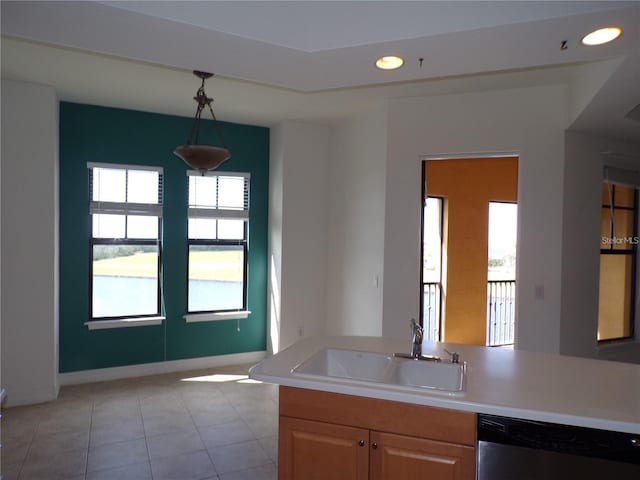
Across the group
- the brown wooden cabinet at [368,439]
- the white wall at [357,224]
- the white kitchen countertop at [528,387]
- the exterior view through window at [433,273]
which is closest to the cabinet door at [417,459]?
the brown wooden cabinet at [368,439]

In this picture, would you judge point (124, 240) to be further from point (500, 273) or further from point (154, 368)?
point (500, 273)

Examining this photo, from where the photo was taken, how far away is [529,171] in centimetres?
364

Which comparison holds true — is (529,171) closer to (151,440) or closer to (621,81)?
(621,81)

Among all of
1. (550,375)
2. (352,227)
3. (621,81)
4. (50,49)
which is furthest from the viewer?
(352,227)

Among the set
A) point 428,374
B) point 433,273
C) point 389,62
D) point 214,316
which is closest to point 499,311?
point 433,273

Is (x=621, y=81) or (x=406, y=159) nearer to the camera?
(x=621, y=81)

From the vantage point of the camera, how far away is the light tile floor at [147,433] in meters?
2.92

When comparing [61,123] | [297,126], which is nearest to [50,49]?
[61,123]

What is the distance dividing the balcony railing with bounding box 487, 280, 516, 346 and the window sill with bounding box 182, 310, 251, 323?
3.55 meters

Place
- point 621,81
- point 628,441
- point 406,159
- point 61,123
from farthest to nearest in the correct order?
point 61,123 → point 406,159 → point 621,81 → point 628,441

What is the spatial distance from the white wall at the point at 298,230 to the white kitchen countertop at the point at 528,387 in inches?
109

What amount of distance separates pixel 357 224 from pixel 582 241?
2108 millimetres

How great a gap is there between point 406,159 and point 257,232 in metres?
2.19

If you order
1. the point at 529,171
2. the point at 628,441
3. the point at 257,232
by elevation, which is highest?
the point at 529,171
